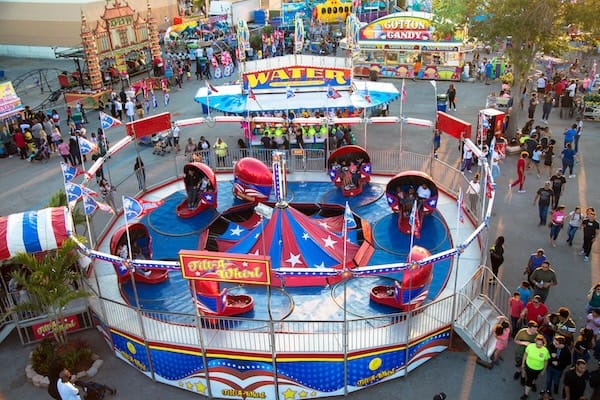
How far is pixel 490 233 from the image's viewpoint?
1828cm

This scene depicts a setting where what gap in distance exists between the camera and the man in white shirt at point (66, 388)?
11219 mm

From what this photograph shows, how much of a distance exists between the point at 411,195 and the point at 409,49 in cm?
2167

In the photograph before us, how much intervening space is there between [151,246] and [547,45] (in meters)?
18.6

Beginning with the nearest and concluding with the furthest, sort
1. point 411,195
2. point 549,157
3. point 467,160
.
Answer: point 411,195 < point 549,157 < point 467,160

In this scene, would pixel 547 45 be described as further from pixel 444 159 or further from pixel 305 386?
pixel 305 386

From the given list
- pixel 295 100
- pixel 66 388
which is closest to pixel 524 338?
pixel 66 388

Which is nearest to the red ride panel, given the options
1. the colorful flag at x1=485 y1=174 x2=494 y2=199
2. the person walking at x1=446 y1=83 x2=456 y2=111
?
the colorful flag at x1=485 y1=174 x2=494 y2=199

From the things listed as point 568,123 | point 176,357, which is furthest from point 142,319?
point 568,123

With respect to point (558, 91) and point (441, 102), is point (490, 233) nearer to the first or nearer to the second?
point (441, 102)

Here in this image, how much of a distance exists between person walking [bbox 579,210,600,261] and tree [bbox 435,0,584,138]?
10654 mm

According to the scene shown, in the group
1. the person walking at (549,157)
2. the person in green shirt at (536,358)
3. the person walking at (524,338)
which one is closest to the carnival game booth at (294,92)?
the person walking at (549,157)

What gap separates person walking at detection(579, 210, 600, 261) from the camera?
1602 centimetres

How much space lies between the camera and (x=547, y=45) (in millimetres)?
24281

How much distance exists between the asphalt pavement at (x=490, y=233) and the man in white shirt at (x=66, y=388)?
1.42 metres
